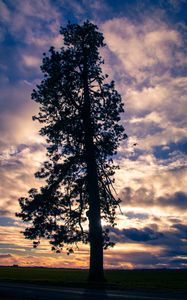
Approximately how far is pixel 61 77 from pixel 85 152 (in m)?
6.19

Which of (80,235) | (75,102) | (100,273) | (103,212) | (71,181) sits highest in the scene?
(75,102)

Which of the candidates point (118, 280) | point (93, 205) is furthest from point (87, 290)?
point (93, 205)

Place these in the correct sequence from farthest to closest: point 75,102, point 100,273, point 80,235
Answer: point 75,102, point 80,235, point 100,273

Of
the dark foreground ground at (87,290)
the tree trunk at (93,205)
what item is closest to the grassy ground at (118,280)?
the dark foreground ground at (87,290)

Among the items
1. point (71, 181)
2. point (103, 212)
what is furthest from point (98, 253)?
point (71, 181)

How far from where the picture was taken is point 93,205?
26.2 meters

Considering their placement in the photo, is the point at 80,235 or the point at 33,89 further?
the point at 33,89

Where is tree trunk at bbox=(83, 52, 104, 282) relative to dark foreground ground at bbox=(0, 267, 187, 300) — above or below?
above

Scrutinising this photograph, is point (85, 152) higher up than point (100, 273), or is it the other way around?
point (85, 152)

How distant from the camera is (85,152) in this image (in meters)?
28.0

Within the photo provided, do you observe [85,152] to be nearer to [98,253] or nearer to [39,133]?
[39,133]

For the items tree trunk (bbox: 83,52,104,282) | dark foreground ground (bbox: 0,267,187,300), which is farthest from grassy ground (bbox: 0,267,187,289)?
tree trunk (bbox: 83,52,104,282)

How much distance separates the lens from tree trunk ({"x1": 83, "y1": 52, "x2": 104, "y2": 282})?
24.5 m

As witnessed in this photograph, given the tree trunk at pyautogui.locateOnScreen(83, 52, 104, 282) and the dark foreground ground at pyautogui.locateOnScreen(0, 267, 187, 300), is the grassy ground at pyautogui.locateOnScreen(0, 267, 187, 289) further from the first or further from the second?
the tree trunk at pyautogui.locateOnScreen(83, 52, 104, 282)
